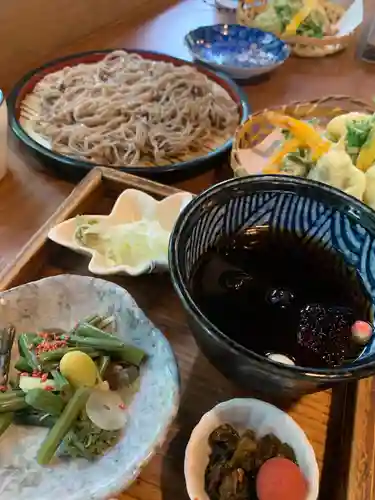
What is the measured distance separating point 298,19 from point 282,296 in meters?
1.29

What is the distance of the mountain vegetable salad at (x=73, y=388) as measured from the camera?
2.39ft

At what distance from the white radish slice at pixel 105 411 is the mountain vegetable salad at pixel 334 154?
547mm

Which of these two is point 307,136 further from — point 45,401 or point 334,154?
point 45,401

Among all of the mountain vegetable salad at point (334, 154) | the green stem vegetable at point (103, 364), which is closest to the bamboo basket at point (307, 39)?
the mountain vegetable salad at point (334, 154)

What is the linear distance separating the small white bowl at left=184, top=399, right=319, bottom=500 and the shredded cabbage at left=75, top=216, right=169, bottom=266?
1.02 feet

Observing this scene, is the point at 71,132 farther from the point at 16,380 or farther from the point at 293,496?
the point at 293,496

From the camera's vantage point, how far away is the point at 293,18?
5.97 ft

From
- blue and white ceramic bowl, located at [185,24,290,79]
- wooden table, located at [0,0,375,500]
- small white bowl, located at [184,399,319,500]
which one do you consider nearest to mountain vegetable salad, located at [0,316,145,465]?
small white bowl, located at [184,399,319,500]

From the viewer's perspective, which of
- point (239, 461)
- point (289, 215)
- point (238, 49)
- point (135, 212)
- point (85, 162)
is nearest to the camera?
point (239, 461)

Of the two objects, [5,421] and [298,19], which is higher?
[298,19]

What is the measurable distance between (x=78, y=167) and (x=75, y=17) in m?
0.77

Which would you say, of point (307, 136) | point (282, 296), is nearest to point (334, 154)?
point (307, 136)

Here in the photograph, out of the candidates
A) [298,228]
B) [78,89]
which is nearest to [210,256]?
[298,228]

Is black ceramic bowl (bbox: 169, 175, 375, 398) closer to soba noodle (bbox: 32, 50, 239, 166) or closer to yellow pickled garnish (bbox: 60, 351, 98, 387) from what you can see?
yellow pickled garnish (bbox: 60, 351, 98, 387)
